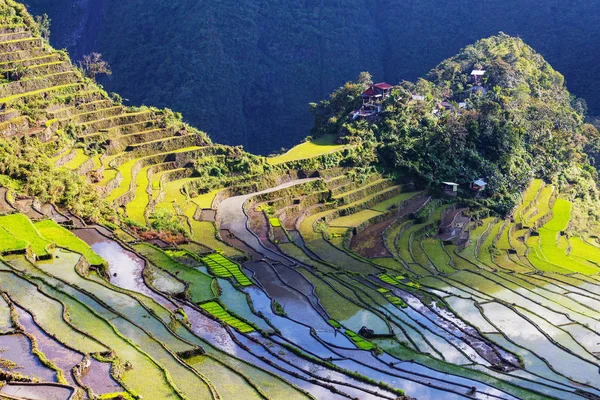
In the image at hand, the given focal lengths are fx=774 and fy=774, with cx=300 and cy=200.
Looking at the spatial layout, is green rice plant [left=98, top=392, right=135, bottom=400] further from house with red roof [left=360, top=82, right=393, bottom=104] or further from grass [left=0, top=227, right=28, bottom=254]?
house with red roof [left=360, top=82, right=393, bottom=104]

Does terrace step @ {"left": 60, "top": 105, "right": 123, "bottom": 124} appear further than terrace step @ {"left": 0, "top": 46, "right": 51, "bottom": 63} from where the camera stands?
No

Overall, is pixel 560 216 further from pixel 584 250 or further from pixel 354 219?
pixel 354 219

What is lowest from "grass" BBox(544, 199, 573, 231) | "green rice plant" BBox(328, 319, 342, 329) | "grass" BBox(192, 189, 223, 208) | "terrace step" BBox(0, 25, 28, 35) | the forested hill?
"green rice plant" BBox(328, 319, 342, 329)

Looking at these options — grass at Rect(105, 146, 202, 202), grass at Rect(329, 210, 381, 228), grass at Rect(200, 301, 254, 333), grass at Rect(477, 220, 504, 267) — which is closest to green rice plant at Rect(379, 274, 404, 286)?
grass at Rect(329, 210, 381, 228)

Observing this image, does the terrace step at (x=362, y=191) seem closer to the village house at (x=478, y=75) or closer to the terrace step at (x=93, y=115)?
the terrace step at (x=93, y=115)

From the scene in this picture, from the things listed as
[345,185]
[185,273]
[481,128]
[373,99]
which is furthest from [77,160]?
[481,128]

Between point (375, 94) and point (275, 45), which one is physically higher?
point (275, 45)

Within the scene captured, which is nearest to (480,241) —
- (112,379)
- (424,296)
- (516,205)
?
(516,205)
